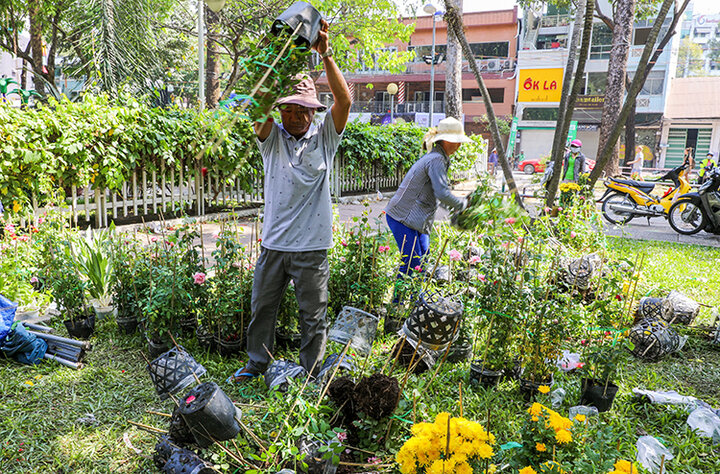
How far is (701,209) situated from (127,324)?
9.92 m

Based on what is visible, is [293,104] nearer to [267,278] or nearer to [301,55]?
[301,55]

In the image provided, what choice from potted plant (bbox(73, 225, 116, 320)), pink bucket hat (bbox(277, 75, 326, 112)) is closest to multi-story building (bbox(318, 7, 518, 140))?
potted plant (bbox(73, 225, 116, 320))

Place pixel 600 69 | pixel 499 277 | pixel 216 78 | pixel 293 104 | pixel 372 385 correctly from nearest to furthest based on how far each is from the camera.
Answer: pixel 372 385, pixel 293 104, pixel 499 277, pixel 216 78, pixel 600 69

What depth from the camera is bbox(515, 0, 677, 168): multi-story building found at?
3119 centimetres

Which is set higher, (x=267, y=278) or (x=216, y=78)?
(x=216, y=78)

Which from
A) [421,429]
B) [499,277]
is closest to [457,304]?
[499,277]

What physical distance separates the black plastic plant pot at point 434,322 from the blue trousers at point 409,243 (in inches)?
30.6

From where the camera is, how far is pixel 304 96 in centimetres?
275

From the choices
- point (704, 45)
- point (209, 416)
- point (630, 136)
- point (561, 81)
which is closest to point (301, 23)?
point (209, 416)

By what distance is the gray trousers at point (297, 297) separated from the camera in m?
2.85

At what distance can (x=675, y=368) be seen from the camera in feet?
12.1

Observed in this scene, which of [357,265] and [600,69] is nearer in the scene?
[357,265]

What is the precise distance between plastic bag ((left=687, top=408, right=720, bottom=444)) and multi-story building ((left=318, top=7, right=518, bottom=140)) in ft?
107

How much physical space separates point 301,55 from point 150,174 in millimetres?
6082
